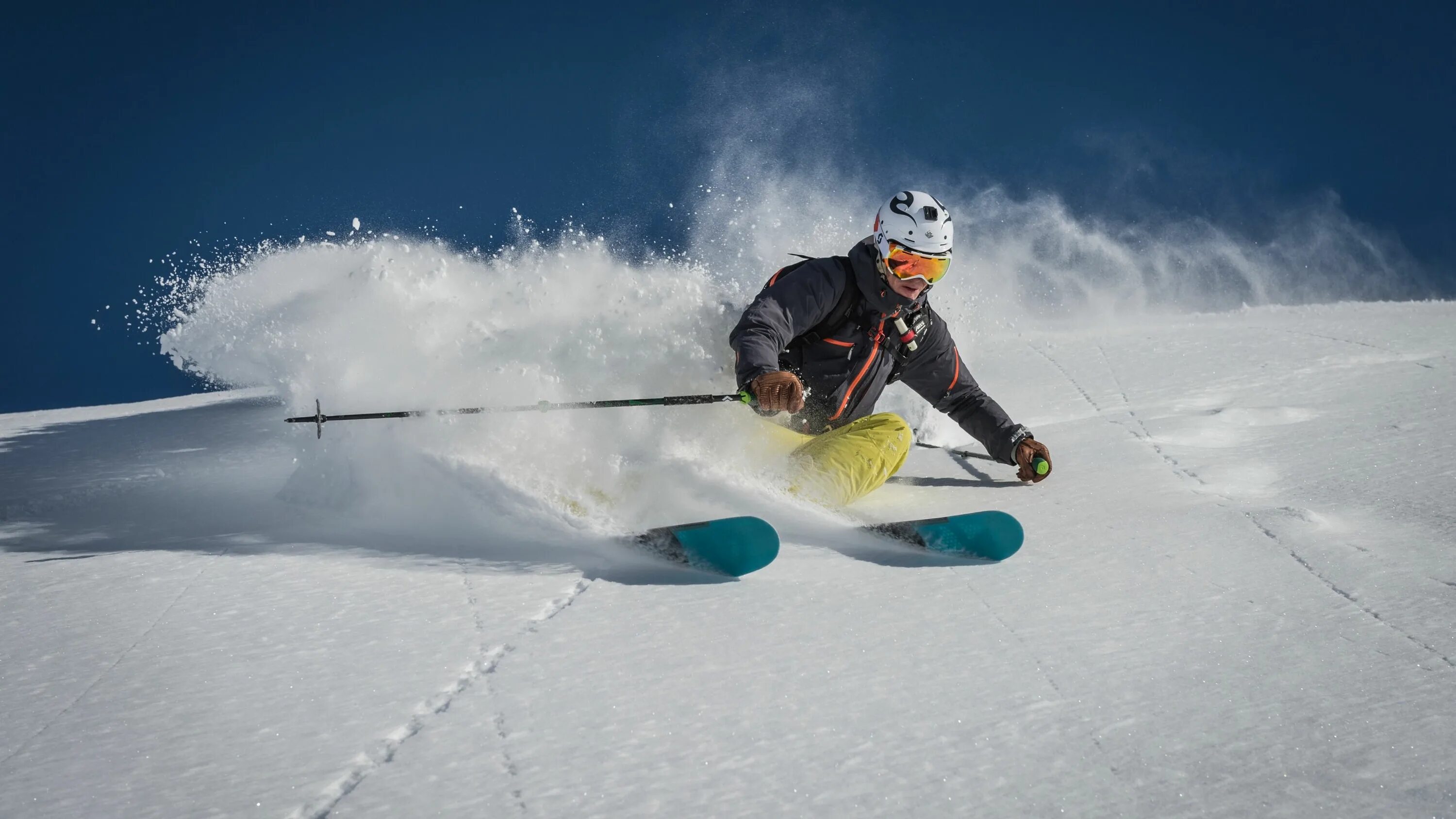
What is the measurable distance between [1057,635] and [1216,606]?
494 millimetres

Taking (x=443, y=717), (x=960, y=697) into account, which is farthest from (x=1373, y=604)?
(x=443, y=717)

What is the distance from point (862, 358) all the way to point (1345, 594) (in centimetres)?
186

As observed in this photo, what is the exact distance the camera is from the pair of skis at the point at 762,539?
256 centimetres

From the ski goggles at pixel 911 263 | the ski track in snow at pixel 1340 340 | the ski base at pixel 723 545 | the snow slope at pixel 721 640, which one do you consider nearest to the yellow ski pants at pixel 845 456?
the snow slope at pixel 721 640

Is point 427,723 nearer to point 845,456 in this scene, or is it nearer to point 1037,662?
point 1037,662

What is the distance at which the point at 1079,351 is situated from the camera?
21.0ft

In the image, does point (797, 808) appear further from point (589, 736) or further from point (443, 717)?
point (443, 717)

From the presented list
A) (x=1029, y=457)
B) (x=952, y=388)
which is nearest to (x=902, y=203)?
(x=952, y=388)

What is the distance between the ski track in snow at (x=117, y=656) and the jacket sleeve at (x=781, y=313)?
70.4 inches

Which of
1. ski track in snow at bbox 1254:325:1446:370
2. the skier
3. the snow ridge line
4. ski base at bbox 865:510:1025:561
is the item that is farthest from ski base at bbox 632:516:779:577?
ski track in snow at bbox 1254:325:1446:370

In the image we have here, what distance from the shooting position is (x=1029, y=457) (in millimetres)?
3680

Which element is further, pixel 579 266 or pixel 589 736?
pixel 579 266

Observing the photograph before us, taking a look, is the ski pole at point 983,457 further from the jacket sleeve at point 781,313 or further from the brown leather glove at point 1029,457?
the jacket sleeve at point 781,313

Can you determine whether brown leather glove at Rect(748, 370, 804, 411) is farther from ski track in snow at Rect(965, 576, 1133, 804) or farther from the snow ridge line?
the snow ridge line
